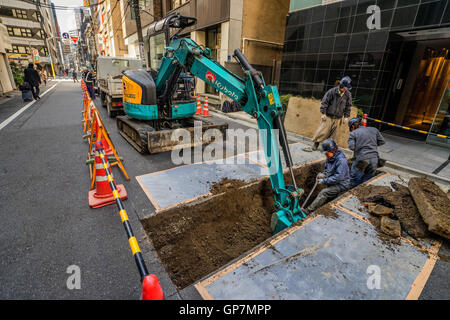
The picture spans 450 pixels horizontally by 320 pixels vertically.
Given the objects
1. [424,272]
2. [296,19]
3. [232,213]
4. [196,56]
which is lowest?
[232,213]

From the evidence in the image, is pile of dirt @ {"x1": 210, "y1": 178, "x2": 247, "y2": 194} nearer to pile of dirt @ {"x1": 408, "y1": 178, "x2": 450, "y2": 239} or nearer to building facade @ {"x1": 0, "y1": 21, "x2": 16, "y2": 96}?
pile of dirt @ {"x1": 408, "y1": 178, "x2": 450, "y2": 239}

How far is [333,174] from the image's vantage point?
402 centimetres

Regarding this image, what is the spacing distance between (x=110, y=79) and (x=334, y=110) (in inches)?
345

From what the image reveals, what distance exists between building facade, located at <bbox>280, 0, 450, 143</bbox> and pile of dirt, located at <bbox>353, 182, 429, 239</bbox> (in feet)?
17.9

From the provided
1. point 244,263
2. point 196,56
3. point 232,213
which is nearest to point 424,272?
point 244,263

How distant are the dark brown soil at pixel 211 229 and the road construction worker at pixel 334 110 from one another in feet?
10.2

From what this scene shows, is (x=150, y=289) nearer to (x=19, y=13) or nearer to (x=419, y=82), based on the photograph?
(x=419, y=82)

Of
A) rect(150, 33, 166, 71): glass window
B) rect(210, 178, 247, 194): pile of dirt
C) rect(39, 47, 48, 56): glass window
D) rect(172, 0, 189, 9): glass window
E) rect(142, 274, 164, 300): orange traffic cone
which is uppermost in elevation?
rect(172, 0, 189, 9): glass window

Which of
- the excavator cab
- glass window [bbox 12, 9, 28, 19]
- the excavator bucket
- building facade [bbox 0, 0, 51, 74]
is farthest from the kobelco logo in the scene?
glass window [bbox 12, 9, 28, 19]

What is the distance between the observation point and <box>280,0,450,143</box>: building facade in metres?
7.11

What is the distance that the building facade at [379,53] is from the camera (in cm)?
711

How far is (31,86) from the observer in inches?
538

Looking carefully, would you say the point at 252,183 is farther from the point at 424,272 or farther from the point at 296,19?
the point at 296,19

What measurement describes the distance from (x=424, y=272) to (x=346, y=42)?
8.66 metres
